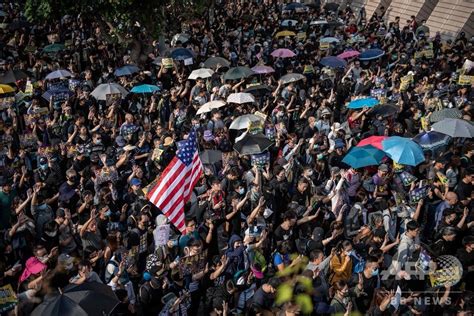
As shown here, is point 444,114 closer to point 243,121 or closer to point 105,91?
point 243,121

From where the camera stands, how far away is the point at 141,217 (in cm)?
764

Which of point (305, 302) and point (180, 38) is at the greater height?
point (305, 302)

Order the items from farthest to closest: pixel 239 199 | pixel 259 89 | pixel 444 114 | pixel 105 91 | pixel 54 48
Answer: pixel 54 48 → pixel 259 89 → pixel 105 91 → pixel 444 114 → pixel 239 199

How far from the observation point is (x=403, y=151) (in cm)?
924

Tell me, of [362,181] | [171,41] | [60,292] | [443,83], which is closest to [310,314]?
[60,292]

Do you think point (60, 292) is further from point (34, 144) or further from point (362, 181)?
point (34, 144)

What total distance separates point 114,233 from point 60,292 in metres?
1.72

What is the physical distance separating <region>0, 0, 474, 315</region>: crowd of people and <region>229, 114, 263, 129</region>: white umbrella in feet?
0.83

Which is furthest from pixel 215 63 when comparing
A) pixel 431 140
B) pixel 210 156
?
pixel 431 140

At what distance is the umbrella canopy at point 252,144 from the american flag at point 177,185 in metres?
1.53

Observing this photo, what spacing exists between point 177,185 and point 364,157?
137 inches

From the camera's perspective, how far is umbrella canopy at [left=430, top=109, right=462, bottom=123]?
37.1 ft

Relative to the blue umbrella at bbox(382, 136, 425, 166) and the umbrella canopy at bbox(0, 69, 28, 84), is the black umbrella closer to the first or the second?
the blue umbrella at bbox(382, 136, 425, 166)

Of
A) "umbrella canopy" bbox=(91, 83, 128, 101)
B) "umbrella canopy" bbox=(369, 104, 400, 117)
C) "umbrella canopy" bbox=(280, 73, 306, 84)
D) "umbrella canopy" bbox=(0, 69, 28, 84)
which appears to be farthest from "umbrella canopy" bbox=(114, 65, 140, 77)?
"umbrella canopy" bbox=(369, 104, 400, 117)
